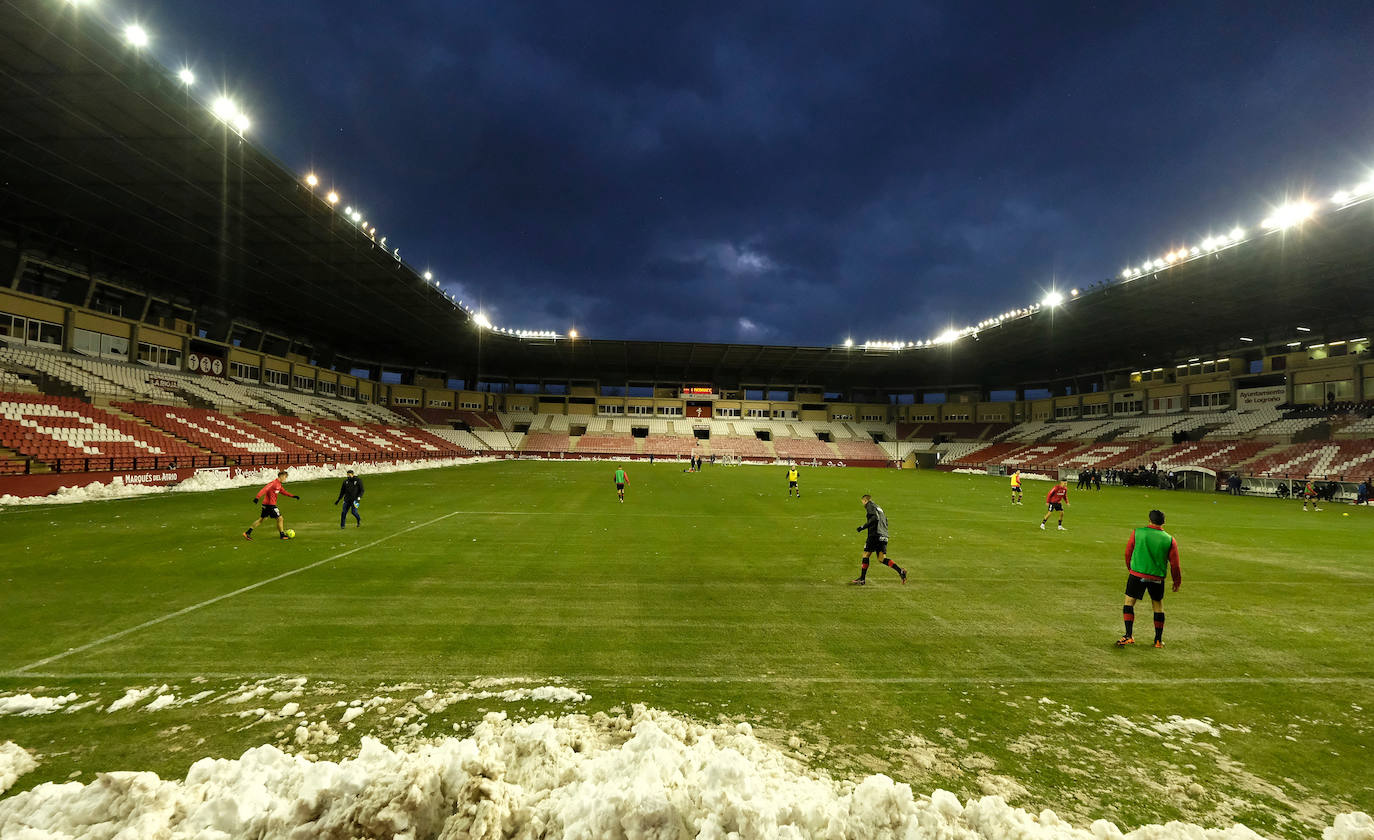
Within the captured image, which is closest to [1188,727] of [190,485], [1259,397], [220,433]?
[190,485]

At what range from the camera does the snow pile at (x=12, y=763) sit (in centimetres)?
350

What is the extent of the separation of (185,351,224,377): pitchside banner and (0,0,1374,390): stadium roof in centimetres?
356

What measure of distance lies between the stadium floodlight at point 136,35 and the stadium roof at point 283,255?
0.29 metres

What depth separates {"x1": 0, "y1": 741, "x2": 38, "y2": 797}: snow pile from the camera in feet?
11.5

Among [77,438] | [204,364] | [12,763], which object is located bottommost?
[12,763]

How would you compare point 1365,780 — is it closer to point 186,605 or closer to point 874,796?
point 874,796

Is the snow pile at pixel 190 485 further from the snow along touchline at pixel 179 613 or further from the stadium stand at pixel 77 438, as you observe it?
the snow along touchline at pixel 179 613

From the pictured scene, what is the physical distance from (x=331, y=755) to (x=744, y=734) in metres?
3.12

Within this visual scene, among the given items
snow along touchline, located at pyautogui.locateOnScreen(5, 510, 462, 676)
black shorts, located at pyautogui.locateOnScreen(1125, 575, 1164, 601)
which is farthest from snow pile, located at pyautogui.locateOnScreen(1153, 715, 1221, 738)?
snow along touchline, located at pyautogui.locateOnScreen(5, 510, 462, 676)

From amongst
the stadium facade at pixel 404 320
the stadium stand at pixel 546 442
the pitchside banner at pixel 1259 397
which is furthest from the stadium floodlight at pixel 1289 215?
the stadium stand at pixel 546 442

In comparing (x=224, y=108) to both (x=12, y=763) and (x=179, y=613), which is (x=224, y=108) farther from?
(x=12, y=763)

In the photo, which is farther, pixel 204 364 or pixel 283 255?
pixel 204 364

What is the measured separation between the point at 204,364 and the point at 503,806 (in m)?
55.3

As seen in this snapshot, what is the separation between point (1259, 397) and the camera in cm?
4681
